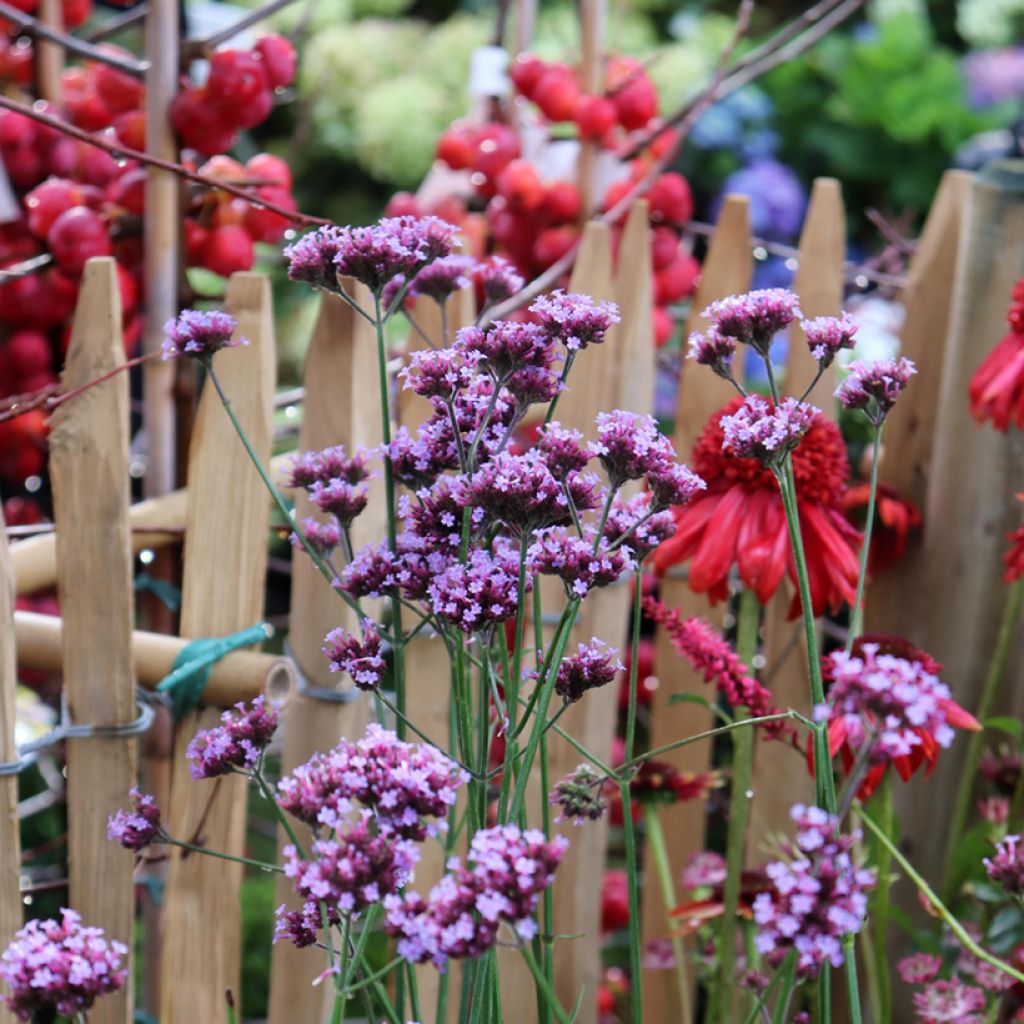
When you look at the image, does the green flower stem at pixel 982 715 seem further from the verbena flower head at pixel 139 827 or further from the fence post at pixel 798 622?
the verbena flower head at pixel 139 827

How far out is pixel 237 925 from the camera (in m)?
0.92

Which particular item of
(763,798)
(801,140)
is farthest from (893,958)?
(801,140)

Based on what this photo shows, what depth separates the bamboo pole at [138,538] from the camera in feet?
3.09

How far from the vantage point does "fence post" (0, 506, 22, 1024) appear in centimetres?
77

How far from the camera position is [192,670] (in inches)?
33.9

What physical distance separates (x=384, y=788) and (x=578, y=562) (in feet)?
0.41

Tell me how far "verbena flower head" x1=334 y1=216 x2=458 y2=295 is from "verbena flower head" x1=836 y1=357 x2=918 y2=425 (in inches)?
7.7

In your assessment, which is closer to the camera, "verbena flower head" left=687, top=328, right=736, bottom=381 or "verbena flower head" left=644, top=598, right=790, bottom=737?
"verbena flower head" left=687, top=328, right=736, bottom=381

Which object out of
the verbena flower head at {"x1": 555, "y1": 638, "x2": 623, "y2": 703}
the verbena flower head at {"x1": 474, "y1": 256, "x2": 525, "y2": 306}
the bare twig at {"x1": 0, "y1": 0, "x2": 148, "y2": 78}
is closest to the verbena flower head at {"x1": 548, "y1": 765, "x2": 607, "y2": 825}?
the verbena flower head at {"x1": 555, "y1": 638, "x2": 623, "y2": 703}

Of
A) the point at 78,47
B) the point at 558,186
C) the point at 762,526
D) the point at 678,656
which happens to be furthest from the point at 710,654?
the point at 558,186

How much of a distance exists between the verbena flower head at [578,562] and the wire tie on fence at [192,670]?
385 mm

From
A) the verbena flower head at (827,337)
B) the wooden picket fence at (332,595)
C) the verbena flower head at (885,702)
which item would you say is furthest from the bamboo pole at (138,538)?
the verbena flower head at (885,702)

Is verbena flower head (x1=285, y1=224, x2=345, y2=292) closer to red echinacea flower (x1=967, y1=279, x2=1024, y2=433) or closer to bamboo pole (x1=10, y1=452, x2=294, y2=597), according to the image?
bamboo pole (x1=10, y1=452, x2=294, y2=597)

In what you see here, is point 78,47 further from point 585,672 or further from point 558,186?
point 585,672
